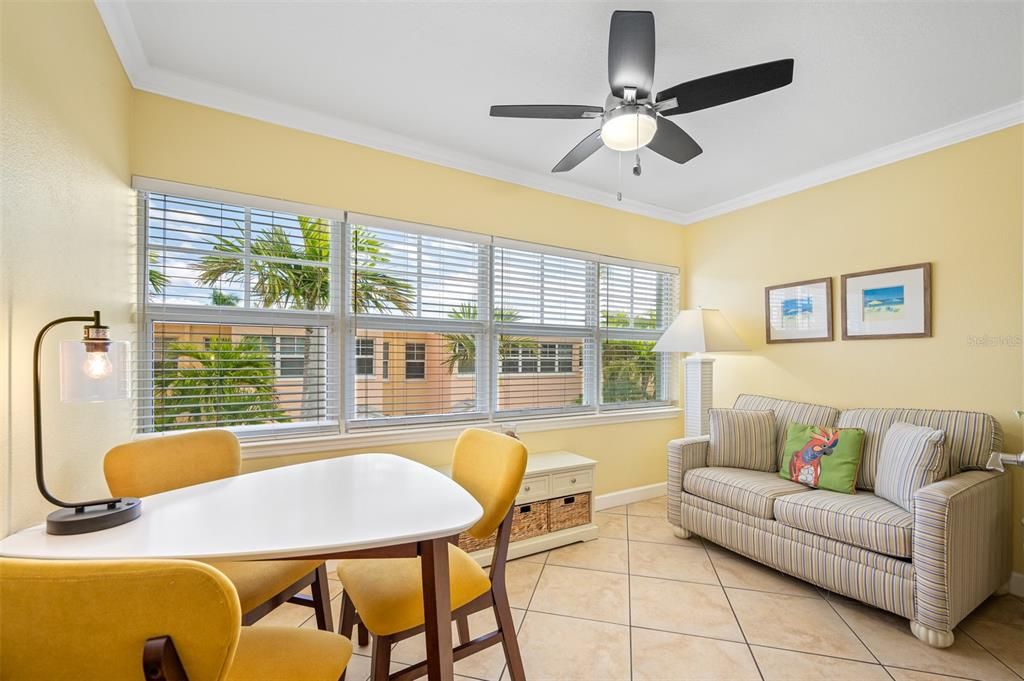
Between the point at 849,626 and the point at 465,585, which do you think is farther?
the point at 849,626

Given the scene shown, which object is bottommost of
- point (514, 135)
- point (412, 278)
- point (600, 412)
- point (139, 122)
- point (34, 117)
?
point (600, 412)

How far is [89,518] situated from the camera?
1210mm

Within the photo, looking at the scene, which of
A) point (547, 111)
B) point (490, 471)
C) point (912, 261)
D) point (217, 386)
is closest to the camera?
point (490, 471)

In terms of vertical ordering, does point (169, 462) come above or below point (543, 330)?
below

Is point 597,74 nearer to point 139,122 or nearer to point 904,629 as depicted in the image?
point 139,122

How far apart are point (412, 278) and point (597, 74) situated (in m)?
1.60

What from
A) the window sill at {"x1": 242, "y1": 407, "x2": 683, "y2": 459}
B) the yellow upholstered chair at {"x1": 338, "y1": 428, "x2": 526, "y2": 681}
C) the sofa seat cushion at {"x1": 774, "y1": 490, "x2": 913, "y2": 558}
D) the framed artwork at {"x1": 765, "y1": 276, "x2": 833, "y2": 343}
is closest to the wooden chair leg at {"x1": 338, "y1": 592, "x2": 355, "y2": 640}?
the yellow upholstered chair at {"x1": 338, "y1": 428, "x2": 526, "y2": 681}

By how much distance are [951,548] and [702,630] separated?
1135 millimetres

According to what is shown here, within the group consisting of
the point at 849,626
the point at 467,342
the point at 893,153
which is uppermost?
the point at 893,153

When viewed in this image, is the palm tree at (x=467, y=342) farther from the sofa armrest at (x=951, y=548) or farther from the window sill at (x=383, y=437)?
the sofa armrest at (x=951, y=548)

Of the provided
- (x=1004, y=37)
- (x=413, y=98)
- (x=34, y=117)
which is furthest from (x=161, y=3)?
(x=1004, y=37)

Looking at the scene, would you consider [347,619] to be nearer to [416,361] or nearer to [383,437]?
[383,437]

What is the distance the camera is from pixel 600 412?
12.7 feet

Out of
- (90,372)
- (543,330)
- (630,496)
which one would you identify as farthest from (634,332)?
(90,372)
